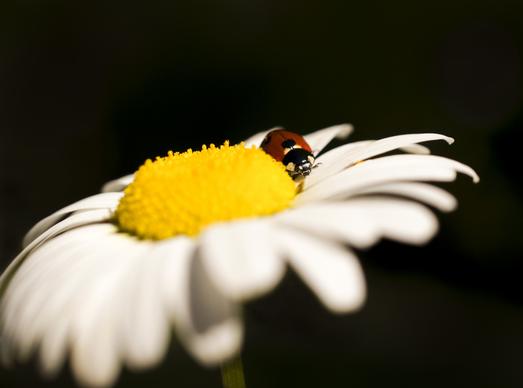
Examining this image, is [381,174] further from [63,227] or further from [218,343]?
[63,227]

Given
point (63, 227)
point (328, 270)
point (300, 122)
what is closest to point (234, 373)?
point (328, 270)

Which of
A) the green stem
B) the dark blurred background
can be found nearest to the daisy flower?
the green stem

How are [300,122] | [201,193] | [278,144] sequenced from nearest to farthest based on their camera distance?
[201,193] < [278,144] < [300,122]

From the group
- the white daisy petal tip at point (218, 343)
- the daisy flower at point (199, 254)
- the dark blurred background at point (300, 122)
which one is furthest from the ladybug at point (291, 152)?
the dark blurred background at point (300, 122)

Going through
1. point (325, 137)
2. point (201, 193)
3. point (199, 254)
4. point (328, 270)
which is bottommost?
point (328, 270)

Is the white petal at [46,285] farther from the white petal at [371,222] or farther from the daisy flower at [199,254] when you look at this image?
the white petal at [371,222]

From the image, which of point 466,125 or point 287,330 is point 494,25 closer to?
point 466,125
